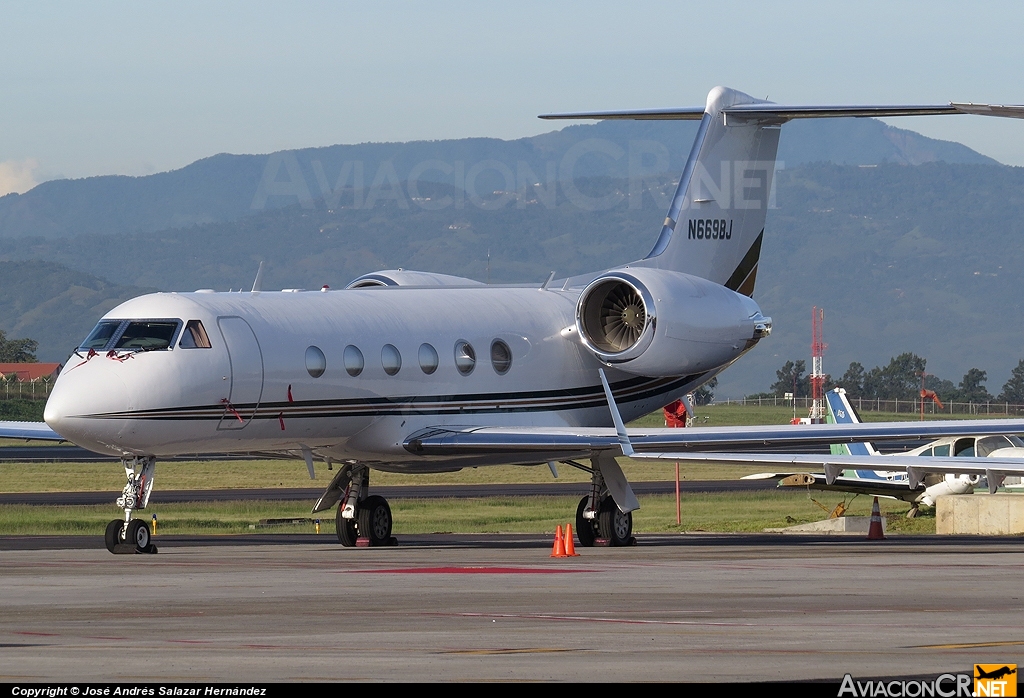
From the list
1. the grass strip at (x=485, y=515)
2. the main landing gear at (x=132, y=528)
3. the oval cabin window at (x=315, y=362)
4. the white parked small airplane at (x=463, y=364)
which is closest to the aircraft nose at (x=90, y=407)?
the white parked small airplane at (x=463, y=364)

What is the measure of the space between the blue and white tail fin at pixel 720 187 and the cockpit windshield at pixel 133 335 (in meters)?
10.2

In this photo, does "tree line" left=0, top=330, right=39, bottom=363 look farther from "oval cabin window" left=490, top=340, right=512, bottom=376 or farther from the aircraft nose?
the aircraft nose

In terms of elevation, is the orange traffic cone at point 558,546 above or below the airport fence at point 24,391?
below

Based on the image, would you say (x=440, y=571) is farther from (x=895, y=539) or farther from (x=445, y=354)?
(x=895, y=539)

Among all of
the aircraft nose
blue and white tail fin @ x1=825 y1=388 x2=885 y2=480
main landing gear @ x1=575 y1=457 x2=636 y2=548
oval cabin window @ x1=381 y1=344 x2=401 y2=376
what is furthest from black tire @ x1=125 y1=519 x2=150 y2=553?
blue and white tail fin @ x1=825 y1=388 x2=885 y2=480

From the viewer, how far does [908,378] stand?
184m

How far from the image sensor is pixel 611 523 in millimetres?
28062

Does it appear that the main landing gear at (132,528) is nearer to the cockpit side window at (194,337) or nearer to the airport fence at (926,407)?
the cockpit side window at (194,337)

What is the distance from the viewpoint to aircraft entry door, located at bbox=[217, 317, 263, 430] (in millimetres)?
24328

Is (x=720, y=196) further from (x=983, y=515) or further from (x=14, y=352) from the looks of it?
(x=14, y=352)

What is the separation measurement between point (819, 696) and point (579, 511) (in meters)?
19.3

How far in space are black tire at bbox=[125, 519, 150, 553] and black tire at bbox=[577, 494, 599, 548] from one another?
24.8ft

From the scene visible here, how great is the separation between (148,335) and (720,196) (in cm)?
1264

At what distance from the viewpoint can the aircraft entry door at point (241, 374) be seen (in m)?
24.3
